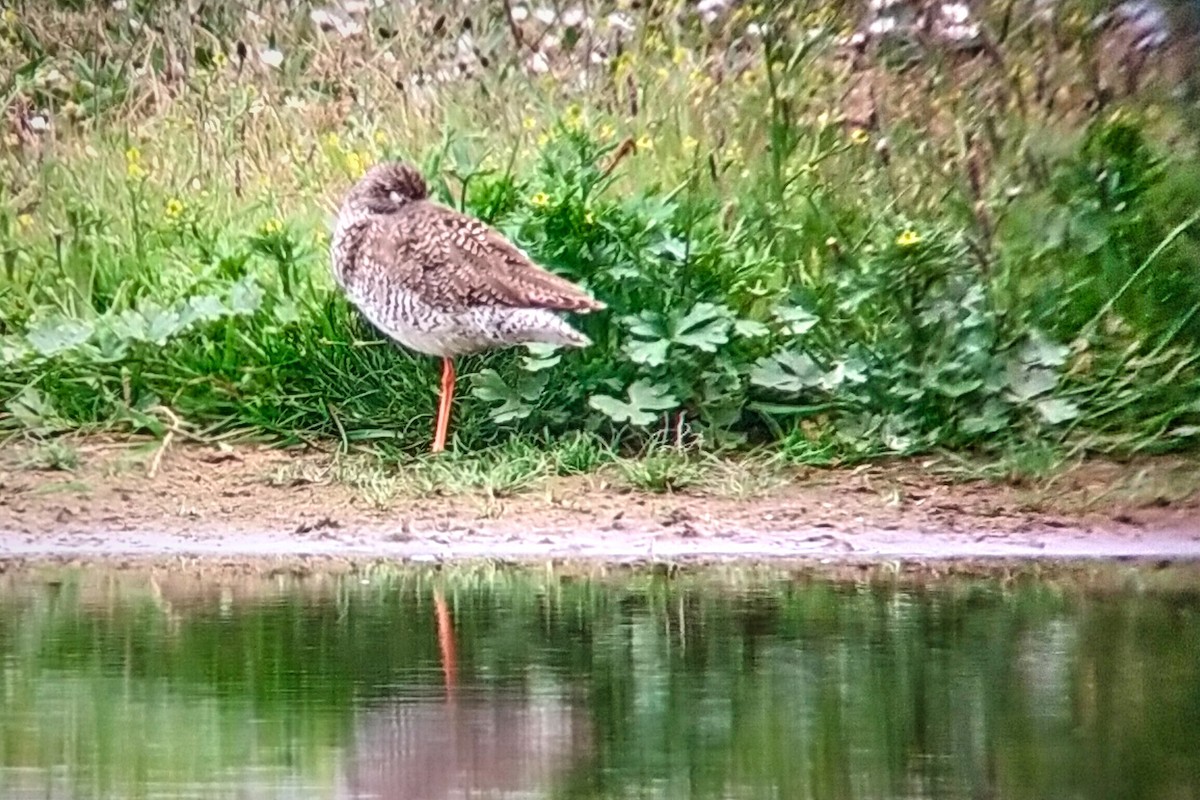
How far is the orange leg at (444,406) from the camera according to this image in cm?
741

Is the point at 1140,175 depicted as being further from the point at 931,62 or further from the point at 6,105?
the point at 6,105

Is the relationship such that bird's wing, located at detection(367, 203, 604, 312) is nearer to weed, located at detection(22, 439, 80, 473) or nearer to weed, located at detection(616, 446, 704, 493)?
weed, located at detection(616, 446, 704, 493)

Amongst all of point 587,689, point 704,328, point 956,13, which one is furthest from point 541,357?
point 587,689

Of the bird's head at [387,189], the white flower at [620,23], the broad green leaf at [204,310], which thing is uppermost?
the white flower at [620,23]

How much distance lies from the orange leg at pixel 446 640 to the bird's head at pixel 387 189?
6.44ft

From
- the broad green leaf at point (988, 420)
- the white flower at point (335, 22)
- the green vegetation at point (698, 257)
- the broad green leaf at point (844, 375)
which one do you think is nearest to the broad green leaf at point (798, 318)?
the green vegetation at point (698, 257)

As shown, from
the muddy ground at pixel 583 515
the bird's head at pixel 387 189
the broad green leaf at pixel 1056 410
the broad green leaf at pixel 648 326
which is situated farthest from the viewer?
the bird's head at pixel 387 189

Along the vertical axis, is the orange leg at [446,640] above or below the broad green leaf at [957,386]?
below

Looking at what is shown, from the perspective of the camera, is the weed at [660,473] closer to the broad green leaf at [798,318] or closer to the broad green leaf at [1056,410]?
the broad green leaf at [798,318]

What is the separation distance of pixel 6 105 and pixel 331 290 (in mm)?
2582

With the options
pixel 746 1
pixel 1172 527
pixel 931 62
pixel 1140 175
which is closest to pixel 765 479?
pixel 1172 527

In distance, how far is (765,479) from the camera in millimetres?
Answer: 7188

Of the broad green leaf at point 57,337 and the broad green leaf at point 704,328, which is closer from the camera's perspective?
the broad green leaf at point 704,328

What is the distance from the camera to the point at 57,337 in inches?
306
